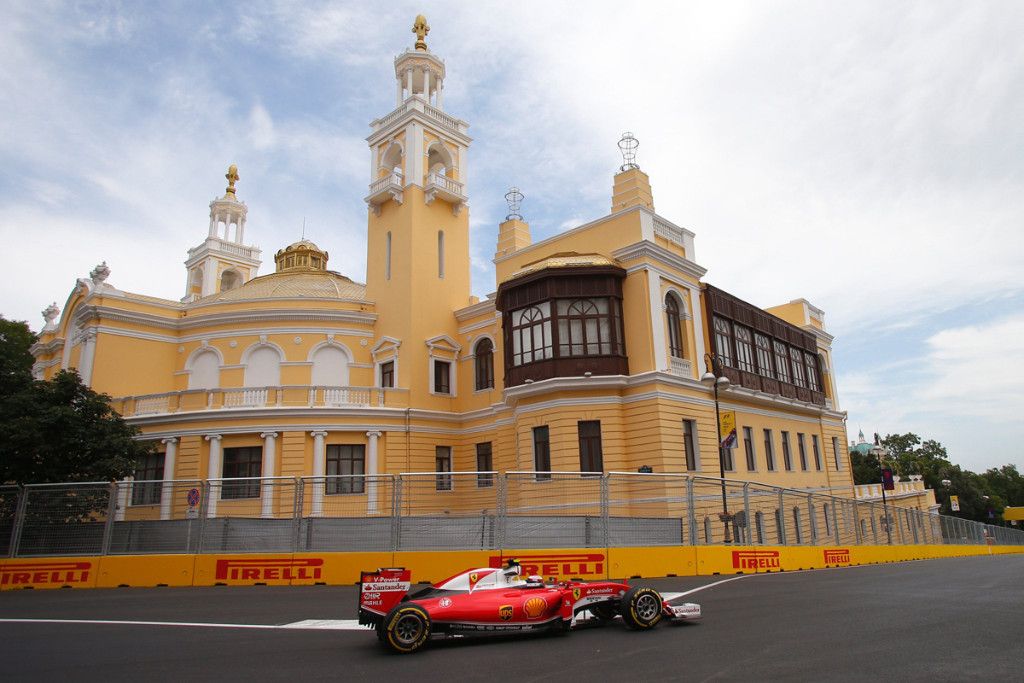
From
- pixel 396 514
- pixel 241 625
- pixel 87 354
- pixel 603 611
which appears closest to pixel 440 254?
pixel 87 354

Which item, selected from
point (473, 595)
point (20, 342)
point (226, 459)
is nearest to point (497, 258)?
point (226, 459)

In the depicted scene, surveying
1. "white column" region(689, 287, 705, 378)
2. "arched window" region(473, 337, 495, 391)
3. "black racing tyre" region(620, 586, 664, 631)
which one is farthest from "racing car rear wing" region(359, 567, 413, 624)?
"arched window" region(473, 337, 495, 391)

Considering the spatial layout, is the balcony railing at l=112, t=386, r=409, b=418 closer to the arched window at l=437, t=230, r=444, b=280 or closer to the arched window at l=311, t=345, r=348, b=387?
the arched window at l=311, t=345, r=348, b=387

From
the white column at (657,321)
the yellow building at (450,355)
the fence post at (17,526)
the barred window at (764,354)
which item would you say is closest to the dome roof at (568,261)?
the yellow building at (450,355)

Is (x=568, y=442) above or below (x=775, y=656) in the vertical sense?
above

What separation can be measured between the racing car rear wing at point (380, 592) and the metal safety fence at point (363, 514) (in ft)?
18.5

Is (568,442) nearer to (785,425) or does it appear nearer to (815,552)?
(815,552)

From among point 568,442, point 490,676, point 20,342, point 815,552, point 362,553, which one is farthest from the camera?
point 20,342

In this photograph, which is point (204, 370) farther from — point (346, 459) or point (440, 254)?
→ point (440, 254)

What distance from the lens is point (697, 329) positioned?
28.5 m

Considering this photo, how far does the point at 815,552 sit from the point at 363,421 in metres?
18.6

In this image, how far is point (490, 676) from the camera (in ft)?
22.5

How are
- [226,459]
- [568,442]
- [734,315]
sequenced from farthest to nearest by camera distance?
1. [734,315]
2. [226,459]
3. [568,442]

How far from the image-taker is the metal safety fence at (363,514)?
15.0m
